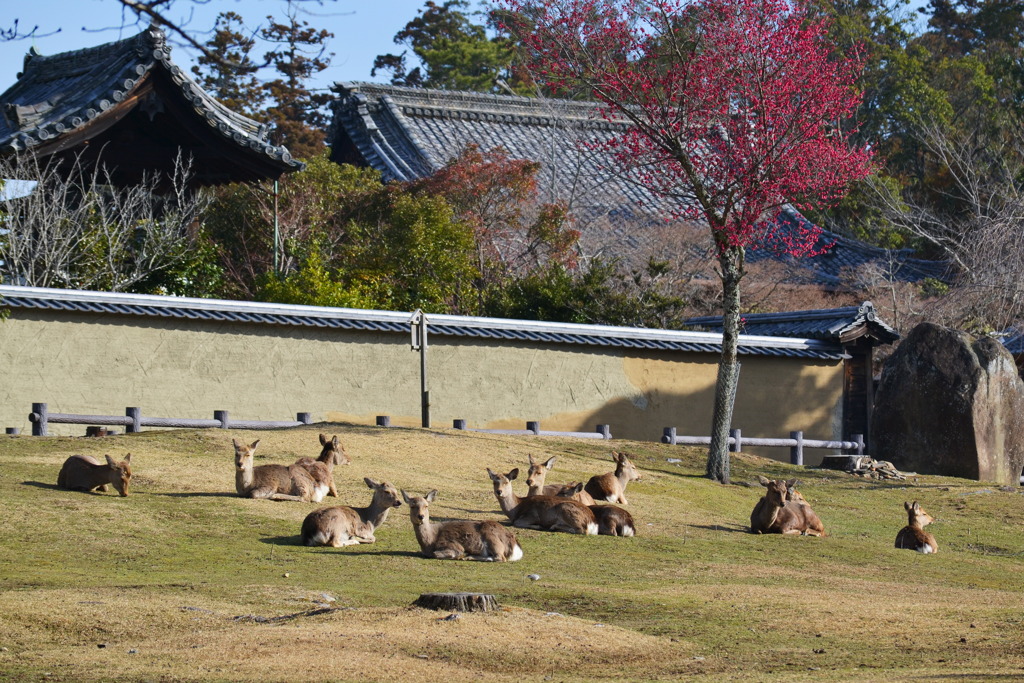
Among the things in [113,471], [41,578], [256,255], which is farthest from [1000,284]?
[41,578]

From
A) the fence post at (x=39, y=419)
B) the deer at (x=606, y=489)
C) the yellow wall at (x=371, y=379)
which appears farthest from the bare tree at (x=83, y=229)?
the deer at (x=606, y=489)

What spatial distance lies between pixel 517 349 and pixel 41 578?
14735 millimetres

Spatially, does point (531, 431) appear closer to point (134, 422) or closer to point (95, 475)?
point (134, 422)

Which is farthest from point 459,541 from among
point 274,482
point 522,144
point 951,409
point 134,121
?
point 522,144

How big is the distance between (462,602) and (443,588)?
145 cm

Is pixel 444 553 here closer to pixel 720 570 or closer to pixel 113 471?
pixel 720 570

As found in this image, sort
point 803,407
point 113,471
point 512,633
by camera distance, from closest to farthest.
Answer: point 512,633, point 113,471, point 803,407

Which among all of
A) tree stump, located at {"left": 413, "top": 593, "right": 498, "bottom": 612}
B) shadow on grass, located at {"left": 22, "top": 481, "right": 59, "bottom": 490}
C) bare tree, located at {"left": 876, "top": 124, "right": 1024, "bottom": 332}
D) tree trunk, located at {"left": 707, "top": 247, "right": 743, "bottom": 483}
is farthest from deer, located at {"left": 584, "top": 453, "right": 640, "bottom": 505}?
bare tree, located at {"left": 876, "top": 124, "right": 1024, "bottom": 332}

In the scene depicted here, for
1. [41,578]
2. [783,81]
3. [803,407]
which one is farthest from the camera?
[803,407]

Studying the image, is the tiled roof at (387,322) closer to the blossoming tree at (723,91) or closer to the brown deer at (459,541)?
the blossoming tree at (723,91)

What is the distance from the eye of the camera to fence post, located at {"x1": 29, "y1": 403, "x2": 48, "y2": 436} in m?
18.9

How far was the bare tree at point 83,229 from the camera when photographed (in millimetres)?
23750

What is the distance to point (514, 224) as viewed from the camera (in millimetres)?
30688

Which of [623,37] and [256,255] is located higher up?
[623,37]
